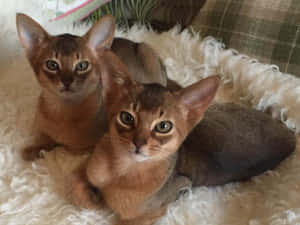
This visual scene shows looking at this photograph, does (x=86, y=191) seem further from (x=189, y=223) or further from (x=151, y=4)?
(x=151, y=4)

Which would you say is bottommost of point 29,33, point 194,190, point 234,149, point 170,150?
point 194,190

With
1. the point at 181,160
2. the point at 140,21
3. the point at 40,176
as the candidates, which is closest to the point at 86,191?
the point at 40,176

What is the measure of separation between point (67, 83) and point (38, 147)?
26cm

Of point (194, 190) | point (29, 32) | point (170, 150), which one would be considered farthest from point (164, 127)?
point (29, 32)

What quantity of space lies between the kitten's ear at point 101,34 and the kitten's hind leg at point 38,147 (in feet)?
1.09

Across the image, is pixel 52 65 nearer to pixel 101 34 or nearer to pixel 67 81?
pixel 67 81

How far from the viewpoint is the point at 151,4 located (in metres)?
1.76

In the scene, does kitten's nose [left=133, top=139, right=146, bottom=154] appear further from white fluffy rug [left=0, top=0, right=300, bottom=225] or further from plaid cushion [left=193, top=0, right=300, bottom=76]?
plaid cushion [left=193, top=0, right=300, bottom=76]

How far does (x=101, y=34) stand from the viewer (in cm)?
106

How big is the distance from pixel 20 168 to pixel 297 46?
1069mm

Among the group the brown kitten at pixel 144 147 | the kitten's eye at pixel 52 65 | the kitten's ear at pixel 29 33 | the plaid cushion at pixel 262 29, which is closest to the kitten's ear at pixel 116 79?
the brown kitten at pixel 144 147

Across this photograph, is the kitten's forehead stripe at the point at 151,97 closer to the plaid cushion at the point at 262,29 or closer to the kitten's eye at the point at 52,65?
the kitten's eye at the point at 52,65

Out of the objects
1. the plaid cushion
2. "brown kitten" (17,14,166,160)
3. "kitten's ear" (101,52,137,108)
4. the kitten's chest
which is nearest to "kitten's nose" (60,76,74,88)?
"brown kitten" (17,14,166,160)

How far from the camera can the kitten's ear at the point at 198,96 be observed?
0.78 m
